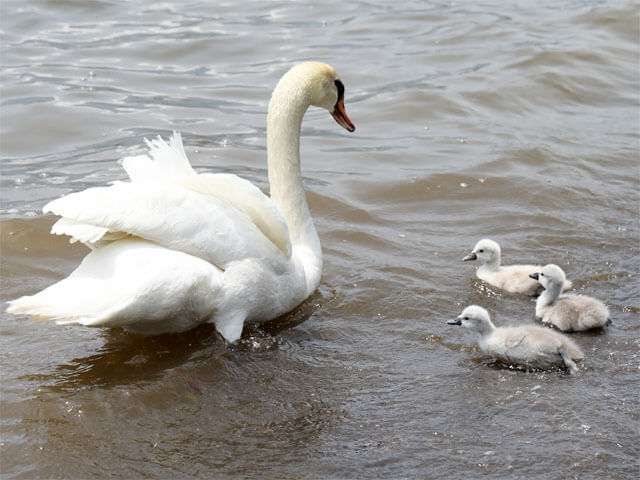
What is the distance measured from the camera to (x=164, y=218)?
192 inches

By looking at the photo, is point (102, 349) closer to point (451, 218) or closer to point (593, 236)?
point (451, 218)

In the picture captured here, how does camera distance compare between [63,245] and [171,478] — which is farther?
[63,245]

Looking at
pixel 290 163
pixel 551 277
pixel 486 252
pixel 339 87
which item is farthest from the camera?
pixel 486 252

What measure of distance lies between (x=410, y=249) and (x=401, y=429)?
2.78 metres

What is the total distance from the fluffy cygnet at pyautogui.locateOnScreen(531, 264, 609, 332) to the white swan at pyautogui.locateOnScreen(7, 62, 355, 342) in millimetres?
1560

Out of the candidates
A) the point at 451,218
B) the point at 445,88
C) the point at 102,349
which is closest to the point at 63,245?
the point at 102,349

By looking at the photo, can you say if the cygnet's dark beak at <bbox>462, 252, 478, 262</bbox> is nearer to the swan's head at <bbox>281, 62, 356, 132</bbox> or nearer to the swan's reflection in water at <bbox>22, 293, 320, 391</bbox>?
the swan's head at <bbox>281, 62, 356, 132</bbox>

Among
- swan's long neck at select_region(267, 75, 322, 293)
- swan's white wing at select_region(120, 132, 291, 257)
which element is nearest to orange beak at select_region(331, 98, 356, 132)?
swan's long neck at select_region(267, 75, 322, 293)

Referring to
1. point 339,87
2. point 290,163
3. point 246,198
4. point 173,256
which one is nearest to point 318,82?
point 339,87

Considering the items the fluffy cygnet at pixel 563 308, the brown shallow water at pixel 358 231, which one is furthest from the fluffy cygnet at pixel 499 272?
the fluffy cygnet at pixel 563 308

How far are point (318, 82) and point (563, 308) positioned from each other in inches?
88.6

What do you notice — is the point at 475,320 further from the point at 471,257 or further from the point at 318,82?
the point at 318,82

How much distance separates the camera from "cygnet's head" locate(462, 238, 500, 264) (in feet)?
21.4

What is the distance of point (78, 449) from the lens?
4254 mm
